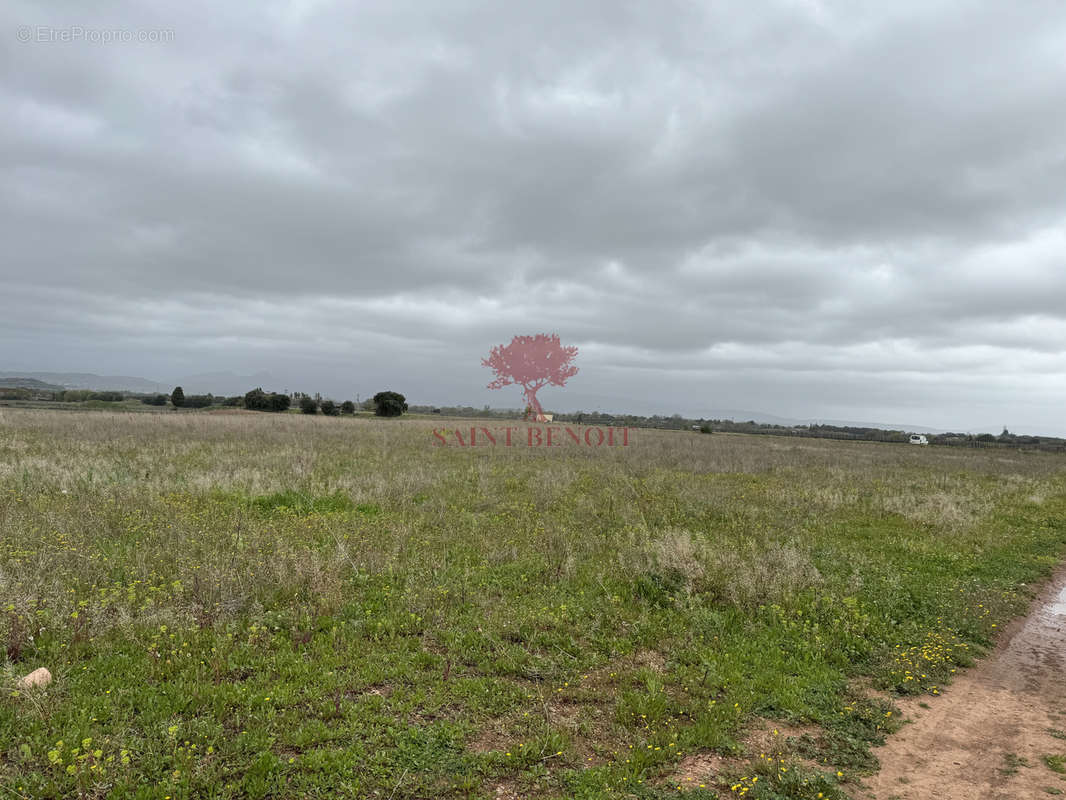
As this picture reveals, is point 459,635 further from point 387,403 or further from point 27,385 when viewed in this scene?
point 27,385

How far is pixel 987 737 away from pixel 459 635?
232 inches

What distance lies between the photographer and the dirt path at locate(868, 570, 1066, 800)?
4.73 meters

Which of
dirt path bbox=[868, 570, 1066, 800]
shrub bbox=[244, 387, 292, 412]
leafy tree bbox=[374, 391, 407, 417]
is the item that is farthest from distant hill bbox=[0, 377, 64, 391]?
dirt path bbox=[868, 570, 1066, 800]

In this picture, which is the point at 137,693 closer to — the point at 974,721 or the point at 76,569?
the point at 76,569

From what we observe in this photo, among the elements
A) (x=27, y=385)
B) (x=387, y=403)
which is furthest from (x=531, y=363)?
(x=27, y=385)

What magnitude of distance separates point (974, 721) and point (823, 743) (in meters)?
1.95

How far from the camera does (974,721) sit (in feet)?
19.1

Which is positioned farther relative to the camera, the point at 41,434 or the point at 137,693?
the point at 41,434

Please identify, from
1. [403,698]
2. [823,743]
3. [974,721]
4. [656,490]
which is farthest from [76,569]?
[656,490]

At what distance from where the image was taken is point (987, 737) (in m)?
5.52

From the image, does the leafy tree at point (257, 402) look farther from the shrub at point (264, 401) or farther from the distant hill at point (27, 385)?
the distant hill at point (27, 385)

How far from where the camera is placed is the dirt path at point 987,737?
4730mm

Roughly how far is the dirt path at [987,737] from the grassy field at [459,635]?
273 millimetres

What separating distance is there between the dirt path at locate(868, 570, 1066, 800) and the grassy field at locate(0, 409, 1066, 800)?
273 millimetres
